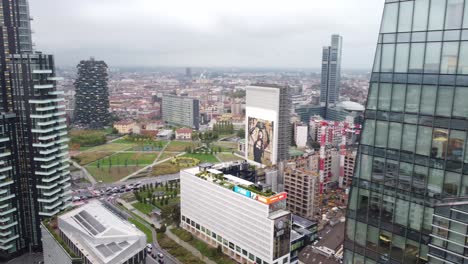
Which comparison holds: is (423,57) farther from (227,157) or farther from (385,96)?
(227,157)

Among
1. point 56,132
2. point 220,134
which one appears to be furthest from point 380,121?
point 220,134

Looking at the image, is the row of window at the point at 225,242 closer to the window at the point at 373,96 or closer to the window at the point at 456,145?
the window at the point at 373,96

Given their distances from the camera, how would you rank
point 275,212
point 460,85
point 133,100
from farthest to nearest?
point 133,100 < point 275,212 < point 460,85

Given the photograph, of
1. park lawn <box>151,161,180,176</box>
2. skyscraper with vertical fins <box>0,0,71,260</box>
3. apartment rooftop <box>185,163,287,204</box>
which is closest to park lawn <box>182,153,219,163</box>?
park lawn <box>151,161,180,176</box>

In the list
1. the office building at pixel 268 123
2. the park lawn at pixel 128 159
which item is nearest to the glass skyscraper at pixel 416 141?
the office building at pixel 268 123

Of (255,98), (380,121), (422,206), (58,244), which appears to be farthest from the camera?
(255,98)

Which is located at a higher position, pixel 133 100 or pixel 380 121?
pixel 380 121

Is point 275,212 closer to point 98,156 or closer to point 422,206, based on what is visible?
point 422,206

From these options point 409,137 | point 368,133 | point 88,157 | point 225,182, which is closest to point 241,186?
point 225,182
